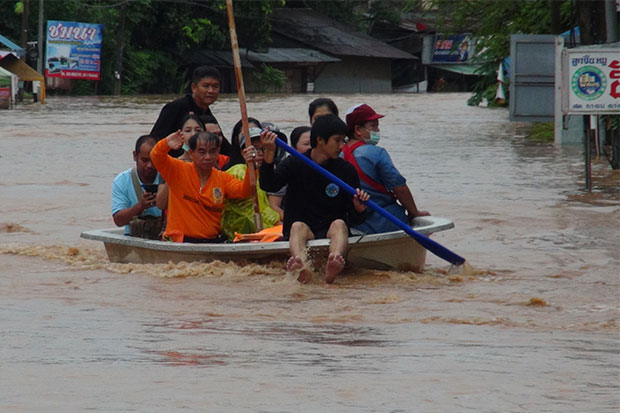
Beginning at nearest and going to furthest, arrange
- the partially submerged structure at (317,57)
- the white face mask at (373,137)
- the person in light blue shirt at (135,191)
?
1. the white face mask at (373,137)
2. the person in light blue shirt at (135,191)
3. the partially submerged structure at (317,57)

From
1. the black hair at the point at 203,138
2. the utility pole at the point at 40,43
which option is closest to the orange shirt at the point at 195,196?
the black hair at the point at 203,138

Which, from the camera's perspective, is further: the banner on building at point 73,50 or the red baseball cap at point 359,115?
the banner on building at point 73,50

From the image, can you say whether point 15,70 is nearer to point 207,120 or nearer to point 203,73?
point 203,73

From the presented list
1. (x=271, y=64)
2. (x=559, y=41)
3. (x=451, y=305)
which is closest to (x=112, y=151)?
(x=559, y=41)

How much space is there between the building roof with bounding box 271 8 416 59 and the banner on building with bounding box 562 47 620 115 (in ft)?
129

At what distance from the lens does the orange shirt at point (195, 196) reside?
26.7ft

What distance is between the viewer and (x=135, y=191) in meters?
8.70

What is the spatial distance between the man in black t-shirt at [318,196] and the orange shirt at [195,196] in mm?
520

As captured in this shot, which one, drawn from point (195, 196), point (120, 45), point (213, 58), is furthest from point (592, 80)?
point (213, 58)

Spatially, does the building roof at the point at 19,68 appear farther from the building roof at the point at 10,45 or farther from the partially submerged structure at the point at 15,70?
the building roof at the point at 10,45

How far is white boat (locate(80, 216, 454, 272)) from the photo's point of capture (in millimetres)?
7757

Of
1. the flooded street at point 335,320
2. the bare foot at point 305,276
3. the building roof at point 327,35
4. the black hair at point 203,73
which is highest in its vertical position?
the building roof at point 327,35

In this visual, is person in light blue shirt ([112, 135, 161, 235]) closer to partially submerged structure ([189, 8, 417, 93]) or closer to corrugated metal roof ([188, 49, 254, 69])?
corrugated metal roof ([188, 49, 254, 69])

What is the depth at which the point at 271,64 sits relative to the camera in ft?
170
